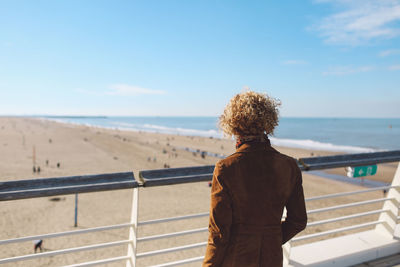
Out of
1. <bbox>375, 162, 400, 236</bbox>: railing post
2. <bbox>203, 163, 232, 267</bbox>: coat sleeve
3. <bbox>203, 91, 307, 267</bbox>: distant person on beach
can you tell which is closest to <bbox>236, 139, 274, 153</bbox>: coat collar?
<bbox>203, 91, 307, 267</bbox>: distant person on beach

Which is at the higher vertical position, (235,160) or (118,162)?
(235,160)

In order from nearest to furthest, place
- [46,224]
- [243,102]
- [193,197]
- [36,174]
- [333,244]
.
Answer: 1. [243,102]
2. [333,244]
3. [46,224]
4. [193,197]
5. [36,174]

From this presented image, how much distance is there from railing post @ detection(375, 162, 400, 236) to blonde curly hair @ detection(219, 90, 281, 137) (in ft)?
8.66

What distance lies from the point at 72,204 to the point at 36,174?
23.5ft

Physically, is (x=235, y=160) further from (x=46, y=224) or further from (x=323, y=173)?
(x=323, y=173)

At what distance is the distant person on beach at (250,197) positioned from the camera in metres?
1.31

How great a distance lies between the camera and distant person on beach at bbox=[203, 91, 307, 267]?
4.30 feet

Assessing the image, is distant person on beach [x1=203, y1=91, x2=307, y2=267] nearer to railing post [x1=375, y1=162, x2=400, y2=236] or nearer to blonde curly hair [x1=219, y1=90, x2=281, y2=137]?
blonde curly hair [x1=219, y1=90, x2=281, y2=137]

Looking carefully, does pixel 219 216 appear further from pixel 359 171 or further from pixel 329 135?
pixel 329 135

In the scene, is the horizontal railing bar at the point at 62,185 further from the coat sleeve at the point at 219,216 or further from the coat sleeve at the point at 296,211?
the coat sleeve at the point at 296,211

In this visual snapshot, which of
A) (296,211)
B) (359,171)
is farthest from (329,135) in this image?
(296,211)

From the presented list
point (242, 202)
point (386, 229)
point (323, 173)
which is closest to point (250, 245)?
point (242, 202)

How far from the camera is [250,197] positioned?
4.32 ft

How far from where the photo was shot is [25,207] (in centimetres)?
1145
